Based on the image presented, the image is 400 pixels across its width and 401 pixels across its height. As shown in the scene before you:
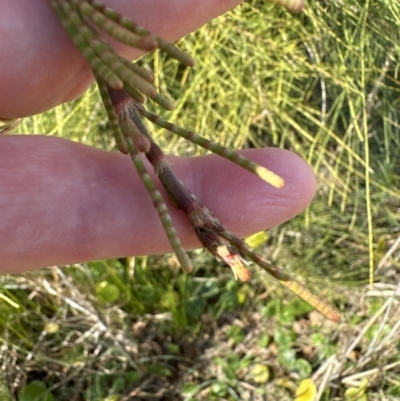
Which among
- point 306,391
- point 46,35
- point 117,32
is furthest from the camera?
point 306,391

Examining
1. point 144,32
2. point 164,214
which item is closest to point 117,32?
point 144,32

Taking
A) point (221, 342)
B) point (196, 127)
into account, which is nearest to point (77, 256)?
point (196, 127)

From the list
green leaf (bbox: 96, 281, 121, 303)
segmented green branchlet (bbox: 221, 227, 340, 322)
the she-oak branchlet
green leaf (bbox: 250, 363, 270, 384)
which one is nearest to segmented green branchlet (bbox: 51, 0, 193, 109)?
the she-oak branchlet

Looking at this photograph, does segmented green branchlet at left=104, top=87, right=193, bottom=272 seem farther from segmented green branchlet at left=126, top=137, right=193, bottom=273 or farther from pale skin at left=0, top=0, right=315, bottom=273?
pale skin at left=0, top=0, right=315, bottom=273

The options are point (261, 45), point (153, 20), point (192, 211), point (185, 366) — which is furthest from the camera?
point (185, 366)

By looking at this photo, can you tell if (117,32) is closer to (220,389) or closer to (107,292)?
(107,292)

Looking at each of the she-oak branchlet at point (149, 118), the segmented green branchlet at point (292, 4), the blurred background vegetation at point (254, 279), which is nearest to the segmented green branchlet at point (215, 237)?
the she-oak branchlet at point (149, 118)

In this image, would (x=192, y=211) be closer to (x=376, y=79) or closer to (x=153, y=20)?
(x=153, y=20)
